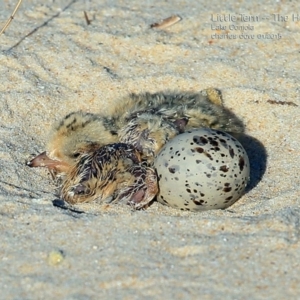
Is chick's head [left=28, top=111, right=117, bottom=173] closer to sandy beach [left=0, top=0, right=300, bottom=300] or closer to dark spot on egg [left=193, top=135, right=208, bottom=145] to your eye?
sandy beach [left=0, top=0, right=300, bottom=300]

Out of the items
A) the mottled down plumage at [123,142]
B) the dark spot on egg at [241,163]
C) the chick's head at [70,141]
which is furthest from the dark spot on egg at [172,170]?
the chick's head at [70,141]

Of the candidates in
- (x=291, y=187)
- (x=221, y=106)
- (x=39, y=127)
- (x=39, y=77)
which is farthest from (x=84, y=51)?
(x=291, y=187)

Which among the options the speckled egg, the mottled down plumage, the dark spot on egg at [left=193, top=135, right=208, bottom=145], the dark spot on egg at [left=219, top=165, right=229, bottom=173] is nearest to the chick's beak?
the mottled down plumage

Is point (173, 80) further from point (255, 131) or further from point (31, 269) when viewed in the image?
point (31, 269)

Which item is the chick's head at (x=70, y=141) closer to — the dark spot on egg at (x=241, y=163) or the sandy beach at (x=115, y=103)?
the sandy beach at (x=115, y=103)

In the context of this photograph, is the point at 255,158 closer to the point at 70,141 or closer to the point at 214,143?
the point at 214,143

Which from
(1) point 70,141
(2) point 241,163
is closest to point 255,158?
(2) point 241,163

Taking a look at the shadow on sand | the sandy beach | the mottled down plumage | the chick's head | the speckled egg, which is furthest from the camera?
the shadow on sand
